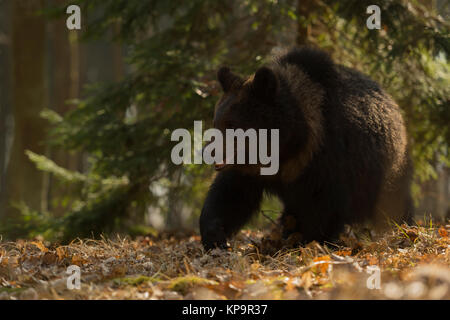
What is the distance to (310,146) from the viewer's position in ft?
16.7

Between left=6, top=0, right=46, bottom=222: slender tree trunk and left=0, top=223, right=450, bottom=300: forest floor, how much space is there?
20.2 ft

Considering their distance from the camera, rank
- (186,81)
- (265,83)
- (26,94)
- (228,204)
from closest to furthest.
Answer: (265,83) → (228,204) → (186,81) → (26,94)

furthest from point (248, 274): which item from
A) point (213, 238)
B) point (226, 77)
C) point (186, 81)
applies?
point (186, 81)

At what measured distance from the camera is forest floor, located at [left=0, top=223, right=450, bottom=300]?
321 cm

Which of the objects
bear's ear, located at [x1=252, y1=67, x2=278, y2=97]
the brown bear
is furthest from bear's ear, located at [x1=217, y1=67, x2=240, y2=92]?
bear's ear, located at [x1=252, y1=67, x2=278, y2=97]

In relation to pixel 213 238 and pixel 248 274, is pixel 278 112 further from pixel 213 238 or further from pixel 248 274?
pixel 248 274

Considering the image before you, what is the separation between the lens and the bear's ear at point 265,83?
487 cm

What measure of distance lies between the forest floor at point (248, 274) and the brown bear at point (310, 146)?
47 centimetres

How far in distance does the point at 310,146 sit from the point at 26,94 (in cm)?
769

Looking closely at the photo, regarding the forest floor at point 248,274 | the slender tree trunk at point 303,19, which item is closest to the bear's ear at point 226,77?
the forest floor at point 248,274

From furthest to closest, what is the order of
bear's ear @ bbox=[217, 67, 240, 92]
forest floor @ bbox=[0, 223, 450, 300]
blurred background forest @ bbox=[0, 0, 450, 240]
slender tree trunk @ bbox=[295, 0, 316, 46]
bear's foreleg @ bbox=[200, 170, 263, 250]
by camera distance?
slender tree trunk @ bbox=[295, 0, 316, 46] → blurred background forest @ bbox=[0, 0, 450, 240] → bear's ear @ bbox=[217, 67, 240, 92] → bear's foreleg @ bbox=[200, 170, 263, 250] → forest floor @ bbox=[0, 223, 450, 300]

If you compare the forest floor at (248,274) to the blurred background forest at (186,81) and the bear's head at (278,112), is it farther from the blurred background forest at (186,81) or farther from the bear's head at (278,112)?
the blurred background forest at (186,81)

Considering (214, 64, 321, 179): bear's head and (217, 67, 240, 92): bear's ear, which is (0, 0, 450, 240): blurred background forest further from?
(214, 64, 321, 179): bear's head
